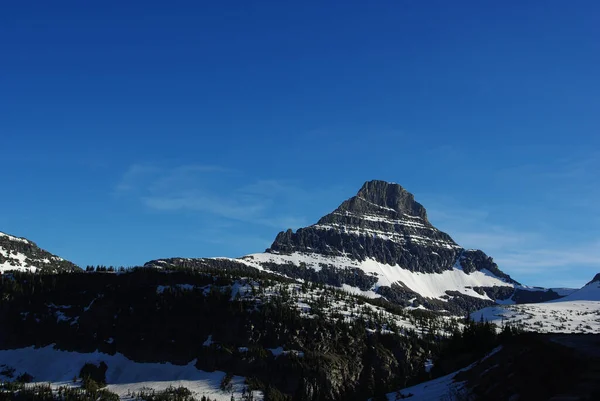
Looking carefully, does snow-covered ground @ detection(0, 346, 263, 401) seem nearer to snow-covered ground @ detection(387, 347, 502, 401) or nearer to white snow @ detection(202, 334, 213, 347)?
white snow @ detection(202, 334, 213, 347)

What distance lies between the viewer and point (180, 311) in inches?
7849

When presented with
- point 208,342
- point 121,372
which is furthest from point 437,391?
point 121,372

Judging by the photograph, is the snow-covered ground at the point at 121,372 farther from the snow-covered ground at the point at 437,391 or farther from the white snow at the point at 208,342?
the snow-covered ground at the point at 437,391

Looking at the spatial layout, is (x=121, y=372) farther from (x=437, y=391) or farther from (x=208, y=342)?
(x=437, y=391)

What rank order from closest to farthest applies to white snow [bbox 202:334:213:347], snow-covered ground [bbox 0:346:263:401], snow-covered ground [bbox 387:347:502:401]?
snow-covered ground [bbox 387:347:502:401] < snow-covered ground [bbox 0:346:263:401] < white snow [bbox 202:334:213:347]

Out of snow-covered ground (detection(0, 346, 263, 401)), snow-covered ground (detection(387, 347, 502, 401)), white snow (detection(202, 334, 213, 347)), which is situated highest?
snow-covered ground (detection(387, 347, 502, 401))

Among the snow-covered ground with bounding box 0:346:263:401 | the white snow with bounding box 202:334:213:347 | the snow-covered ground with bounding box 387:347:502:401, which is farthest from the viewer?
the white snow with bounding box 202:334:213:347

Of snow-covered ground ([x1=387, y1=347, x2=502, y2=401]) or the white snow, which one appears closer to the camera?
snow-covered ground ([x1=387, y1=347, x2=502, y2=401])

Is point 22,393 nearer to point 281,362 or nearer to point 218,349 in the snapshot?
point 218,349

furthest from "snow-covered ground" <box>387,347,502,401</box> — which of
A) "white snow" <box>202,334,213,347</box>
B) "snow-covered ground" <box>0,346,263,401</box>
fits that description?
"white snow" <box>202,334,213,347</box>

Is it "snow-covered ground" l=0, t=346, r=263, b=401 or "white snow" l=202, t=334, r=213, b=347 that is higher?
"white snow" l=202, t=334, r=213, b=347

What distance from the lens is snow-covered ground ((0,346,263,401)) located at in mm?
163500

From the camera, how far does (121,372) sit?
177000 millimetres

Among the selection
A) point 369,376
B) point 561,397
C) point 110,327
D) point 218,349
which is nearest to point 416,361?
point 369,376
